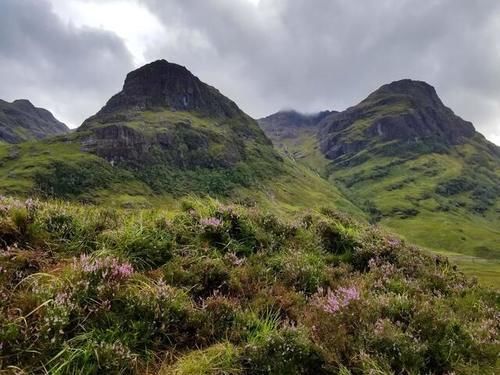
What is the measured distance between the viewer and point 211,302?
6629 mm

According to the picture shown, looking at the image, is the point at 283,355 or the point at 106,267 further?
the point at 106,267

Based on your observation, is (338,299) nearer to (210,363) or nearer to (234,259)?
(234,259)

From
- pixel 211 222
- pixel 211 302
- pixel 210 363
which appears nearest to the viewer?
pixel 210 363

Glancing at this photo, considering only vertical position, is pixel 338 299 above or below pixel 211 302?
above

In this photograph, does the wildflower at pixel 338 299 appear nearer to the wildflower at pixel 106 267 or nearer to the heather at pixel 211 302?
the heather at pixel 211 302

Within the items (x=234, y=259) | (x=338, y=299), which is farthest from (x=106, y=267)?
(x=338, y=299)

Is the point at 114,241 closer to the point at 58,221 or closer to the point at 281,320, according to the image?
the point at 58,221

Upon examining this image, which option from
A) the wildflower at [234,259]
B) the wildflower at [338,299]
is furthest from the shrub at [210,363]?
the wildflower at [234,259]

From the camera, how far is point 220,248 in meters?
8.73

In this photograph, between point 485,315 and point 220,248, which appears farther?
point 220,248

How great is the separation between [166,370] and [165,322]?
2.85 ft

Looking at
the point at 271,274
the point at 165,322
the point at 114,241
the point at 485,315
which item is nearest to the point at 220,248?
the point at 271,274

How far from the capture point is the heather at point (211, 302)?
5.33 metres

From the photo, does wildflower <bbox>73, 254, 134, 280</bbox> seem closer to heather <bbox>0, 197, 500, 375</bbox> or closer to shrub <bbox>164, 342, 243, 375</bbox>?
heather <bbox>0, 197, 500, 375</bbox>
